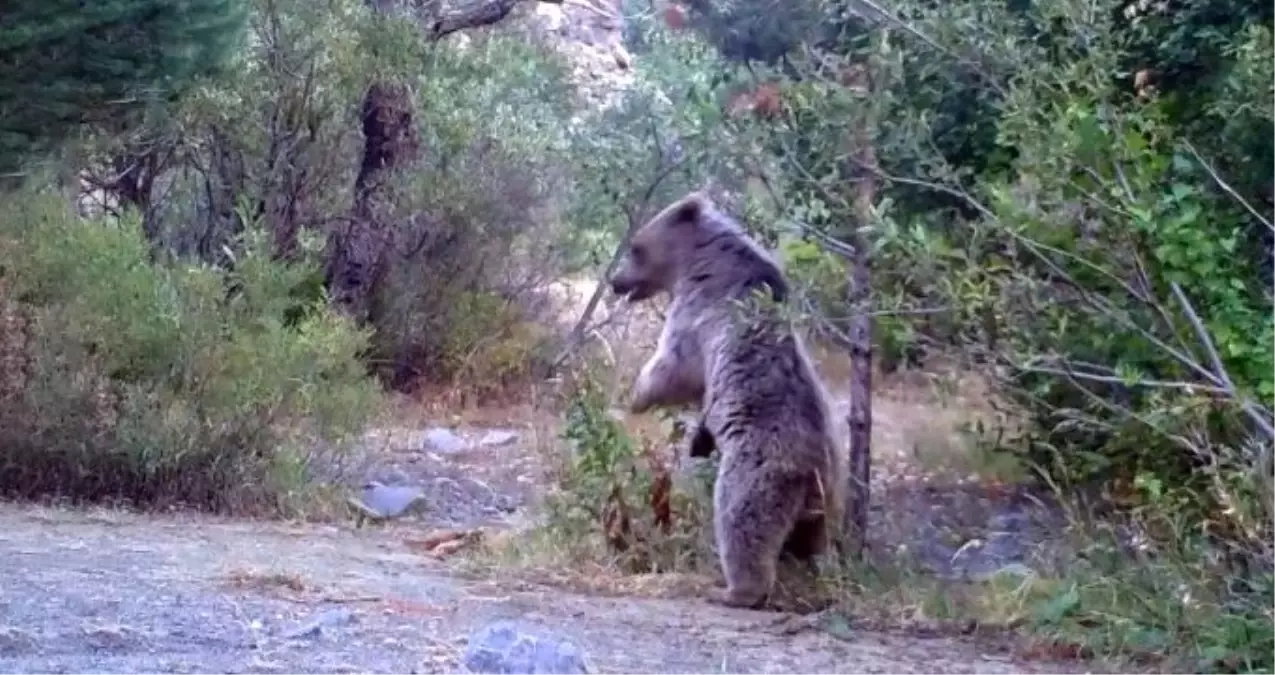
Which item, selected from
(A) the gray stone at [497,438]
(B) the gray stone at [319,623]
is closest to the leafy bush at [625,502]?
(B) the gray stone at [319,623]

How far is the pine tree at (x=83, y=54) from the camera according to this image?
8.20 m

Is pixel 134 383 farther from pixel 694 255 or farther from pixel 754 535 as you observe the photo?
pixel 754 535

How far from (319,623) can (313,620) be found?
0.38 ft

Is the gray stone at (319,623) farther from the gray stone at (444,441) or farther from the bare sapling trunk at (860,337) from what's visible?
the gray stone at (444,441)

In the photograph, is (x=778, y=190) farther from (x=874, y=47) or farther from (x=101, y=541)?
(x=101, y=541)

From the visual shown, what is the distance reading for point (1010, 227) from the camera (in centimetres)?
732

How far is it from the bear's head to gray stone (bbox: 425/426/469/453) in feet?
15.8

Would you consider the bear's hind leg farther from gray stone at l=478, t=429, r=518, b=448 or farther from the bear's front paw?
gray stone at l=478, t=429, r=518, b=448

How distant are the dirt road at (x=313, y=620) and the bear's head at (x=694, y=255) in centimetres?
163

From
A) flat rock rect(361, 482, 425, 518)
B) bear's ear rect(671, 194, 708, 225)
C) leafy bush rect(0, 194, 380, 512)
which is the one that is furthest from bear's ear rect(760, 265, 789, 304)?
flat rock rect(361, 482, 425, 518)

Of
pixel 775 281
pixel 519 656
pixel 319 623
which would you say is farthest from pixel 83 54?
pixel 519 656

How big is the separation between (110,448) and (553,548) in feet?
9.63

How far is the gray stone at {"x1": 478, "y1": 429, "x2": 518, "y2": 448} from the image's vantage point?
1489 centimetres

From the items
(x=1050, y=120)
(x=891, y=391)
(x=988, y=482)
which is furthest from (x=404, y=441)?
(x=1050, y=120)
